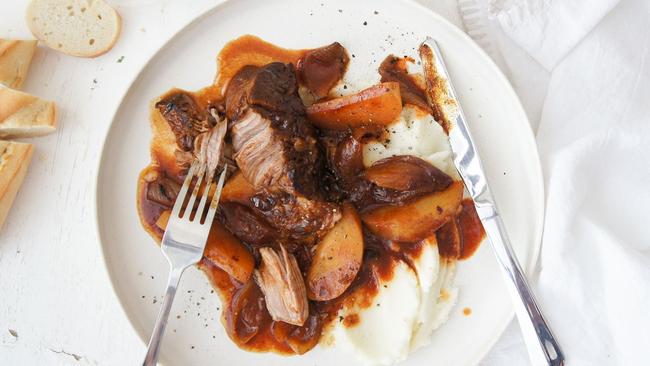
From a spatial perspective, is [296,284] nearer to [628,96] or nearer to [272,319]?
[272,319]

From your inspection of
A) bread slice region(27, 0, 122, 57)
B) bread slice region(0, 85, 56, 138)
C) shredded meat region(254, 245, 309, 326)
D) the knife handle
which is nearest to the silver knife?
the knife handle

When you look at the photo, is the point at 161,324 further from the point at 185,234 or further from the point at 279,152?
the point at 279,152

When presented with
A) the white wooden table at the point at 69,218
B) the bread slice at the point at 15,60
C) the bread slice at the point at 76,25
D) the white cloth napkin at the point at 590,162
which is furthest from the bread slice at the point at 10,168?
the white cloth napkin at the point at 590,162

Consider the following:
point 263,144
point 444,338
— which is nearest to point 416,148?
point 263,144

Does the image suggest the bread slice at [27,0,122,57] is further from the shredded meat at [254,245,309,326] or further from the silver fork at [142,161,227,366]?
the shredded meat at [254,245,309,326]

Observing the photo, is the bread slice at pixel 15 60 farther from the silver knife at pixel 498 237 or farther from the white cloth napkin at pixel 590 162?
the white cloth napkin at pixel 590 162
